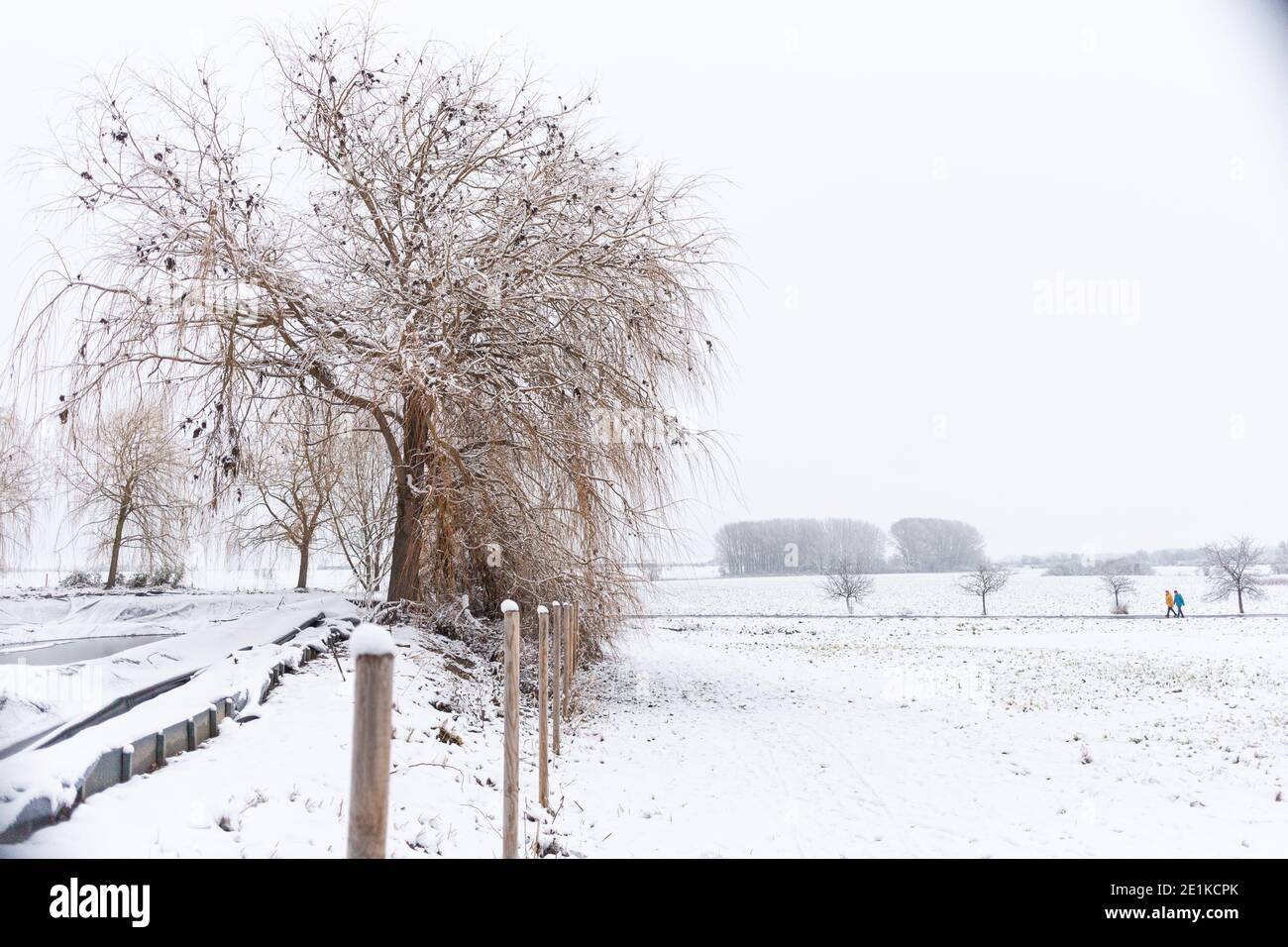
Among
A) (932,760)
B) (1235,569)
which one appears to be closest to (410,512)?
(932,760)

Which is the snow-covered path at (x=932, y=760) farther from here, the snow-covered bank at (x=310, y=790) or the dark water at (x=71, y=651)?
the dark water at (x=71, y=651)

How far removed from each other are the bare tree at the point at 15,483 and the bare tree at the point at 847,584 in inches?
1184

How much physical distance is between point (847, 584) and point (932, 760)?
1075 inches

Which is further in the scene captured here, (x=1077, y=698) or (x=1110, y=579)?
(x=1110, y=579)

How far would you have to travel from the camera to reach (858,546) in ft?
162

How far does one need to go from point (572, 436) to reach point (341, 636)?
2997 millimetres

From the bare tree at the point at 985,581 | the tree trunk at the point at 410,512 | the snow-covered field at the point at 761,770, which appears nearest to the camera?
the snow-covered field at the point at 761,770

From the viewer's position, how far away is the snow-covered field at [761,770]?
9.73ft

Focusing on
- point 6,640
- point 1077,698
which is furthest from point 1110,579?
point 6,640

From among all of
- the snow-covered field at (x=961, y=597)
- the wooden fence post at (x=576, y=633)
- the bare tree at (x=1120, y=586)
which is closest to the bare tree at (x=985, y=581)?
the snow-covered field at (x=961, y=597)

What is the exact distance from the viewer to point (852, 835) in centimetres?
430

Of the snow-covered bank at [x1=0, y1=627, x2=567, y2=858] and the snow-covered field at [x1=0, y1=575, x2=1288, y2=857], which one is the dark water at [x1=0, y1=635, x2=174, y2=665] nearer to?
the snow-covered bank at [x1=0, y1=627, x2=567, y2=858]

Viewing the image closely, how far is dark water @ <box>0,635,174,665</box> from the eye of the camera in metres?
5.80
